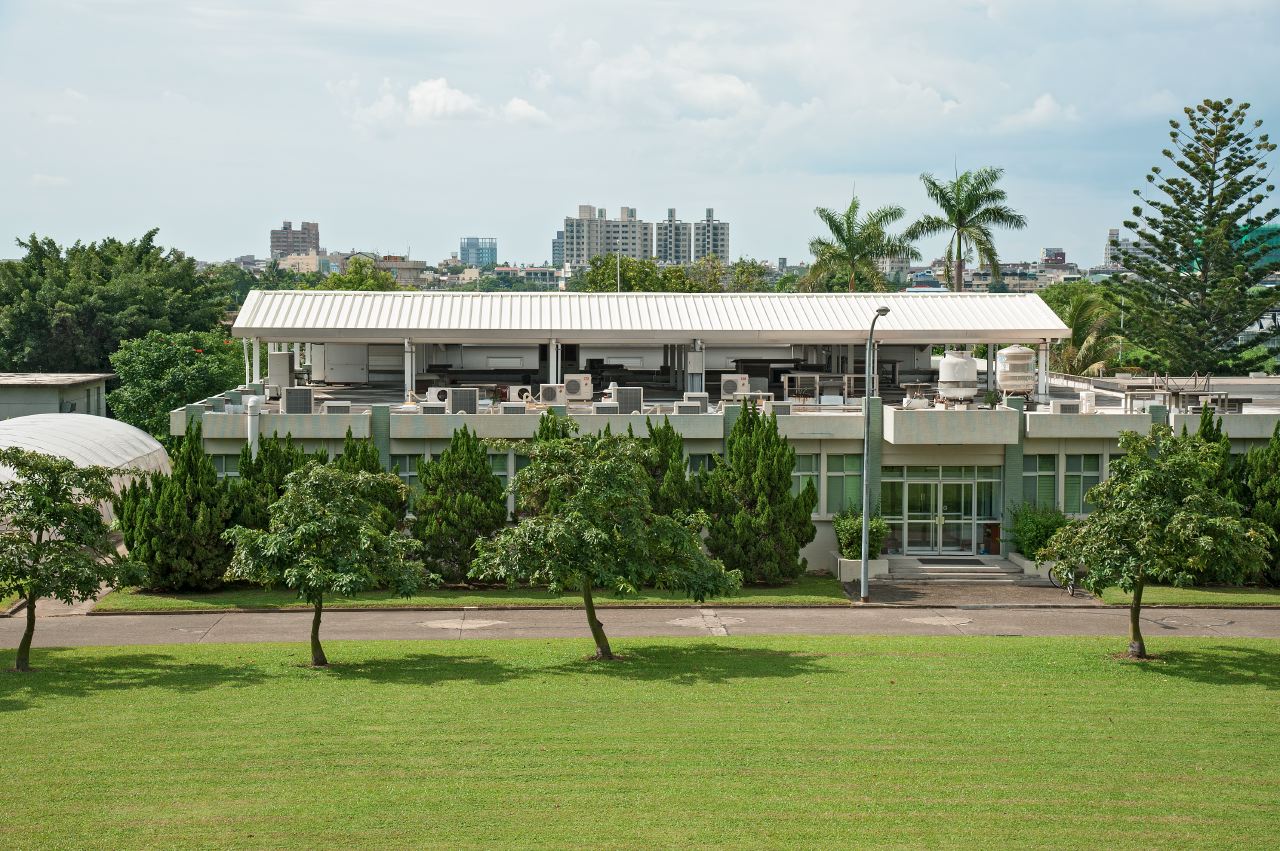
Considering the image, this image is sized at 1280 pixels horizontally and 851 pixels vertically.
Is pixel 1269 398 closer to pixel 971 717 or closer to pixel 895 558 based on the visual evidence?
pixel 895 558

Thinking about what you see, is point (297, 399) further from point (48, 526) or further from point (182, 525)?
point (48, 526)

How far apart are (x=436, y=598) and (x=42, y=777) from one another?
52.2ft

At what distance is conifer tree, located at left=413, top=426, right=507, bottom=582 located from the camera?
116 ft

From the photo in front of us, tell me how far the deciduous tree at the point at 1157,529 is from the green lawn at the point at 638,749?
202 cm

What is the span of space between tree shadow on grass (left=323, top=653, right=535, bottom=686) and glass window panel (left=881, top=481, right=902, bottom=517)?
53.3ft

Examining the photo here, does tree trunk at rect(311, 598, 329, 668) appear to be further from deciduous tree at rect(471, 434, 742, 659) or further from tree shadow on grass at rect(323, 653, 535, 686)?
deciduous tree at rect(471, 434, 742, 659)

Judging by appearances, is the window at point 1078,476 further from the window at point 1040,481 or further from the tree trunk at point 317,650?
the tree trunk at point 317,650

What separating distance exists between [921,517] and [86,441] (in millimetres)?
27684

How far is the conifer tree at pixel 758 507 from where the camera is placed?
3591 centimetres

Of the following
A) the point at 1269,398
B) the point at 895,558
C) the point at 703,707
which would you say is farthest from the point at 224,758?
the point at 1269,398

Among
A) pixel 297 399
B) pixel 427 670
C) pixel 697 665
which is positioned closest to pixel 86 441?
pixel 297 399

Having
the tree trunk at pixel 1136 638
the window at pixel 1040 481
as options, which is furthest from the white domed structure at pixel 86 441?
the tree trunk at pixel 1136 638

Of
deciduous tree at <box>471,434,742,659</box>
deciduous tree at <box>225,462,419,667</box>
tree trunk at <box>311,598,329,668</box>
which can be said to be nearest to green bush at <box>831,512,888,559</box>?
→ deciduous tree at <box>471,434,742,659</box>

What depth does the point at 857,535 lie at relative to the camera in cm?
3669
